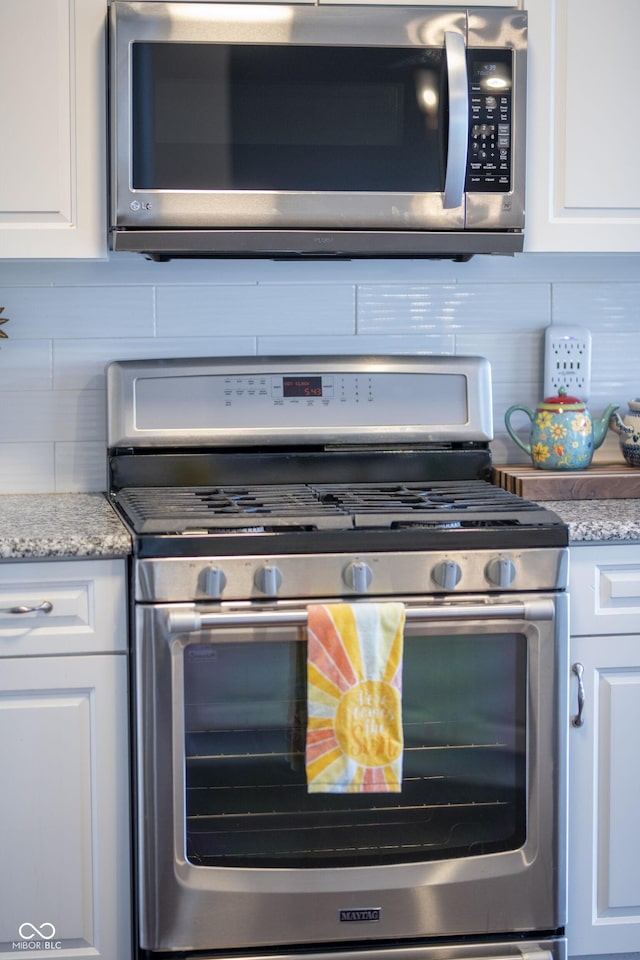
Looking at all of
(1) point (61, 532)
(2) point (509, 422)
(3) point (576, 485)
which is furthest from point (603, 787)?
(1) point (61, 532)

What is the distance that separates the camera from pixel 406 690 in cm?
192

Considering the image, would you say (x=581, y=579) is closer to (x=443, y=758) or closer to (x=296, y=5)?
(x=443, y=758)

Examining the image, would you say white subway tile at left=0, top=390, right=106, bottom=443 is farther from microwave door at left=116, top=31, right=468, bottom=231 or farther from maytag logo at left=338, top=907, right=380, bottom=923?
maytag logo at left=338, top=907, right=380, bottom=923

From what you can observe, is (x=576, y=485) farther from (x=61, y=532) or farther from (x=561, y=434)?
(x=61, y=532)

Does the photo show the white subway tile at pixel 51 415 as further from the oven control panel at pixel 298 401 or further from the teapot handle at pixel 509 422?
the teapot handle at pixel 509 422

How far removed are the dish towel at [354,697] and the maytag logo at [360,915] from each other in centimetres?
22

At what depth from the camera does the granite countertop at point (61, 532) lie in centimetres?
188

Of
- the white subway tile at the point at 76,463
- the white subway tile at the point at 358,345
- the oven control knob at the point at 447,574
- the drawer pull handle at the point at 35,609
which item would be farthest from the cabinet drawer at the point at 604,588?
the white subway tile at the point at 76,463

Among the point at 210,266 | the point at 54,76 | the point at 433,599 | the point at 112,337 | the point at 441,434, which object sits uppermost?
the point at 54,76

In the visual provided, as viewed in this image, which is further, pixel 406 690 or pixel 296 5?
pixel 296 5

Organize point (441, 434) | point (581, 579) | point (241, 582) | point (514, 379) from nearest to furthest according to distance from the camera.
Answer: point (241, 582) < point (581, 579) < point (441, 434) < point (514, 379)

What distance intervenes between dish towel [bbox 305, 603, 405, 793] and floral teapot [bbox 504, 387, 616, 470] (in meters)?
0.66

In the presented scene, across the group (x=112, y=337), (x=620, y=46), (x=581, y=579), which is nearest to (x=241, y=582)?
(x=581, y=579)

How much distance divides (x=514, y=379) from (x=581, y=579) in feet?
2.25
